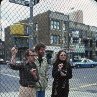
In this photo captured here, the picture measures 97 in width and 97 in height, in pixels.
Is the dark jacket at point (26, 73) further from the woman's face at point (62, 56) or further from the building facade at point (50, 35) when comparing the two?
the woman's face at point (62, 56)

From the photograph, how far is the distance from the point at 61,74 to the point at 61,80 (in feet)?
0.65

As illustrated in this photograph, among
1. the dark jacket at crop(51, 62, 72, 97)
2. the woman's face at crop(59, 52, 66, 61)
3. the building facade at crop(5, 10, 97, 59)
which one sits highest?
the building facade at crop(5, 10, 97, 59)

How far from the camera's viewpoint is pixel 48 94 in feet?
32.2

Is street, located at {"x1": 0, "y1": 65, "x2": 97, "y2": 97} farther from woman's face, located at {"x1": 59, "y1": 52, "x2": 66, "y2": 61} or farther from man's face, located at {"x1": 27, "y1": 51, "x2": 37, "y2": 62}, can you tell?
man's face, located at {"x1": 27, "y1": 51, "x2": 37, "y2": 62}

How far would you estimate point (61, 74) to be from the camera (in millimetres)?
5930

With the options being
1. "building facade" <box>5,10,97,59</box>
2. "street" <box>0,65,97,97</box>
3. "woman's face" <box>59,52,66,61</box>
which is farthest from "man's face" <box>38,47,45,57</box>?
"street" <box>0,65,97,97</box>

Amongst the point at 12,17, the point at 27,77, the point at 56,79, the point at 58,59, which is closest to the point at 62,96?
the point at 56,79

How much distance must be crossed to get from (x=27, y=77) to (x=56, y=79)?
0.99 meters

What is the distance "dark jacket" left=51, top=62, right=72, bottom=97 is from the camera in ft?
19.6

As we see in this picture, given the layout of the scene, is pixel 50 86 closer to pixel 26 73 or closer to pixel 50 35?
pixel 50 35

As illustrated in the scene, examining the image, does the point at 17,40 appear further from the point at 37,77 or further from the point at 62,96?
the point at 62,96

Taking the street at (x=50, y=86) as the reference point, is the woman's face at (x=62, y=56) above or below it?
above

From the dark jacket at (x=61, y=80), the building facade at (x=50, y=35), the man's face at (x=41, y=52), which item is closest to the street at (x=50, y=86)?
the building facade at (x=50, y=35)

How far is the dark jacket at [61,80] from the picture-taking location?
5.97 meters
